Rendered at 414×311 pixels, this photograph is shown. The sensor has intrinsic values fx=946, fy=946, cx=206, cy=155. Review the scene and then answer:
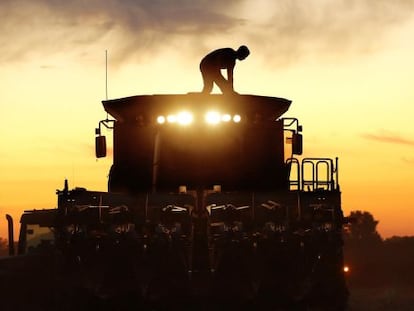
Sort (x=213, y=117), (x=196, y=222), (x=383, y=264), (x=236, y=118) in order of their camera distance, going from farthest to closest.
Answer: (x=383, y=264)
(x=236, y=118)
(x=213, y=117)
(x=196, y=222)

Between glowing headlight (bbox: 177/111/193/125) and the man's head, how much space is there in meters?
2.52

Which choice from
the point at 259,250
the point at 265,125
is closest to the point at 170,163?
the point at 265,125

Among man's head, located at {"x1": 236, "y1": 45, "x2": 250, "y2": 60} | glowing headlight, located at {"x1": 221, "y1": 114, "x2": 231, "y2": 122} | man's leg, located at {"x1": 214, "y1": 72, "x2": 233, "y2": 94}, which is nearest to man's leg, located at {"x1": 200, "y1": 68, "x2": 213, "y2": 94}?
man's leg, located at {"x1": 214, "y1": 72, "x2": 233, "y2": 94}

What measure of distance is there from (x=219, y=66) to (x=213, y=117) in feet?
6.17

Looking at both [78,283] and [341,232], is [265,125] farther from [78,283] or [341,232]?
[78,283]

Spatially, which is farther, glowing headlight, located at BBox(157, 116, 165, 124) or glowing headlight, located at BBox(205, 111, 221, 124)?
glowing headlight, located at BBox(157, 116, 165, 124)

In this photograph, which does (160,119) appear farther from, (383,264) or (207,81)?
→ (383,264)

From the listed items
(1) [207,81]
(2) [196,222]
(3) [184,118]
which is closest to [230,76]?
(1) [207,81]

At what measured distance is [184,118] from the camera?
26.3 meters

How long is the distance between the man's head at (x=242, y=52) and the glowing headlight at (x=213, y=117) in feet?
7.11

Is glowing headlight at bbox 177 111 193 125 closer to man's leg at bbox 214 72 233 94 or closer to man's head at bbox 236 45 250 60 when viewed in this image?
man's leg at bbox 214 72 233 94

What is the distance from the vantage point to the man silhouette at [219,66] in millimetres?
27266

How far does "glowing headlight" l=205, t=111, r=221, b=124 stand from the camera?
2623 cm

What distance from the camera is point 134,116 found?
2691 centimetres
